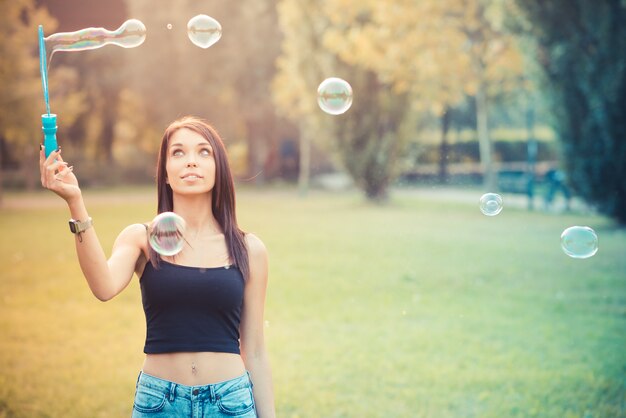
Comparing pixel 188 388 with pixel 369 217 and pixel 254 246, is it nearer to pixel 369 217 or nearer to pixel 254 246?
pixel 254 246

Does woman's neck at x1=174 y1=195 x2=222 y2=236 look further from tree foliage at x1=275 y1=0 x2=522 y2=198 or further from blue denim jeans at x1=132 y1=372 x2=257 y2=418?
tree foliage at x1=275 y1=0 x2=522 y2=198

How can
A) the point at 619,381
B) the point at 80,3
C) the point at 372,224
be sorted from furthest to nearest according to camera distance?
the point at 80,3 < the point at 372,224 < the point at 619,381

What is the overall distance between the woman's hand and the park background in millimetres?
3044

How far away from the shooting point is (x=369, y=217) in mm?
17562

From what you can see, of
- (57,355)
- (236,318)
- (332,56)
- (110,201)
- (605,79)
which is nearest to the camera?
(236,318)

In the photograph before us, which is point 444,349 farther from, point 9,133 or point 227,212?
point 9,133

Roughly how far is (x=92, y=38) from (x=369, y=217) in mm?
14526

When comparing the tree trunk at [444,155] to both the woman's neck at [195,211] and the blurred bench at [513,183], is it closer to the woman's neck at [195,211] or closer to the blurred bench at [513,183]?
the blurred bench at [513,183]

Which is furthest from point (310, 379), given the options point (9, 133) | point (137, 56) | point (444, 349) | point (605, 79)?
point (137, 56)

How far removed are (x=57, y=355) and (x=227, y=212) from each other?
432 cm

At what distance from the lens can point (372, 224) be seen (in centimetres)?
1596

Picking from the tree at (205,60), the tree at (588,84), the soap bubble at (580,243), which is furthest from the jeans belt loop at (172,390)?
the tree at (205,60)

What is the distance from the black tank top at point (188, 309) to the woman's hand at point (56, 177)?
45 cm

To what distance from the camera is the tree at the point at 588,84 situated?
43.9 feet
